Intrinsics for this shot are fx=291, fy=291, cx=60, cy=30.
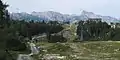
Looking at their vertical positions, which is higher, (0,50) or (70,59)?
(0,50)

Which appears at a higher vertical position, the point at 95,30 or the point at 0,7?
the point at 0,7

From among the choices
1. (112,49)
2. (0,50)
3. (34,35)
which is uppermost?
(0,50)

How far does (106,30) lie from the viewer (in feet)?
525

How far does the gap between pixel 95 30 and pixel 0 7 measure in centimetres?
9774

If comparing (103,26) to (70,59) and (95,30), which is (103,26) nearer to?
(95,30)

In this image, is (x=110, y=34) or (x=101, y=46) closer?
(x=101, y=46)

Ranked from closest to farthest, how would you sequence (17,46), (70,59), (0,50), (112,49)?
(0,50) → (70,59) → (17,46) → (112,49)

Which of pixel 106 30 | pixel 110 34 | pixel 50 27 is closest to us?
pixel 110 34

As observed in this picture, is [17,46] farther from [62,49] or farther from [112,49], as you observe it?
[112,49]

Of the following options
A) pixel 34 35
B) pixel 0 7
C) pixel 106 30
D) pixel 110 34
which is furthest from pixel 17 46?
pixel 34 35

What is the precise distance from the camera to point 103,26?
170000 mm

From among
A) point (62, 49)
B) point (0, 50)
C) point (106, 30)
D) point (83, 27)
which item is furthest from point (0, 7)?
point (83, 27)

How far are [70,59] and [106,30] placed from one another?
10034 centimetres

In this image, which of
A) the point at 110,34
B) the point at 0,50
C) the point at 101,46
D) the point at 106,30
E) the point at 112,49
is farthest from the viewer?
the point at 106,30
